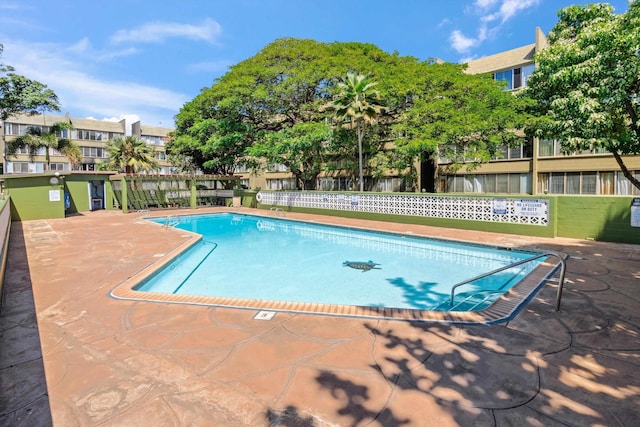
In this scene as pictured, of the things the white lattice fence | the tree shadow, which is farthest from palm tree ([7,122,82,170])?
the tree shadow

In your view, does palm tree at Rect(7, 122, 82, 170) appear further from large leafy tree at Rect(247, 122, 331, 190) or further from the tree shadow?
the tree shadow

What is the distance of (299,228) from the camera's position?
1805 cm

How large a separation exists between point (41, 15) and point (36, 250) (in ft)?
26.9

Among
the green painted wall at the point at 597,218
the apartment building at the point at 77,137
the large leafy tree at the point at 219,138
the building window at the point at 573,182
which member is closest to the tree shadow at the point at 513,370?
the green painted wall at the point at 597,218

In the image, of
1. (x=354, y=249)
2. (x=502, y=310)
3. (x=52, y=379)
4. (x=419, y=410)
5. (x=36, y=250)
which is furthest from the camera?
(x=354, y=249)

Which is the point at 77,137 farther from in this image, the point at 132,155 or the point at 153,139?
the point at 132,155

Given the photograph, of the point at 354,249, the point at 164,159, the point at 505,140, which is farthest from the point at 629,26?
the point at 164,159

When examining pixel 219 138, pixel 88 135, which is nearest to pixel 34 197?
pixel 219 138

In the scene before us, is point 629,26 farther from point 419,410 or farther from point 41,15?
point 41,15

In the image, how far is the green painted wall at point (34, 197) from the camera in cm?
1839

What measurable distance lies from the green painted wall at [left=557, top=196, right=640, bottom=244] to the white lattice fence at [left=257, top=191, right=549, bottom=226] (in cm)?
65

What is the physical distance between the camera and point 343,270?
9711 millimetres

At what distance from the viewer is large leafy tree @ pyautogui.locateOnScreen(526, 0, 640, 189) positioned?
385 inches

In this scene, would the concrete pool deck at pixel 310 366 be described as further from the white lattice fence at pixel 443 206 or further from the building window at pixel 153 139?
the building window at pixel 153 139
